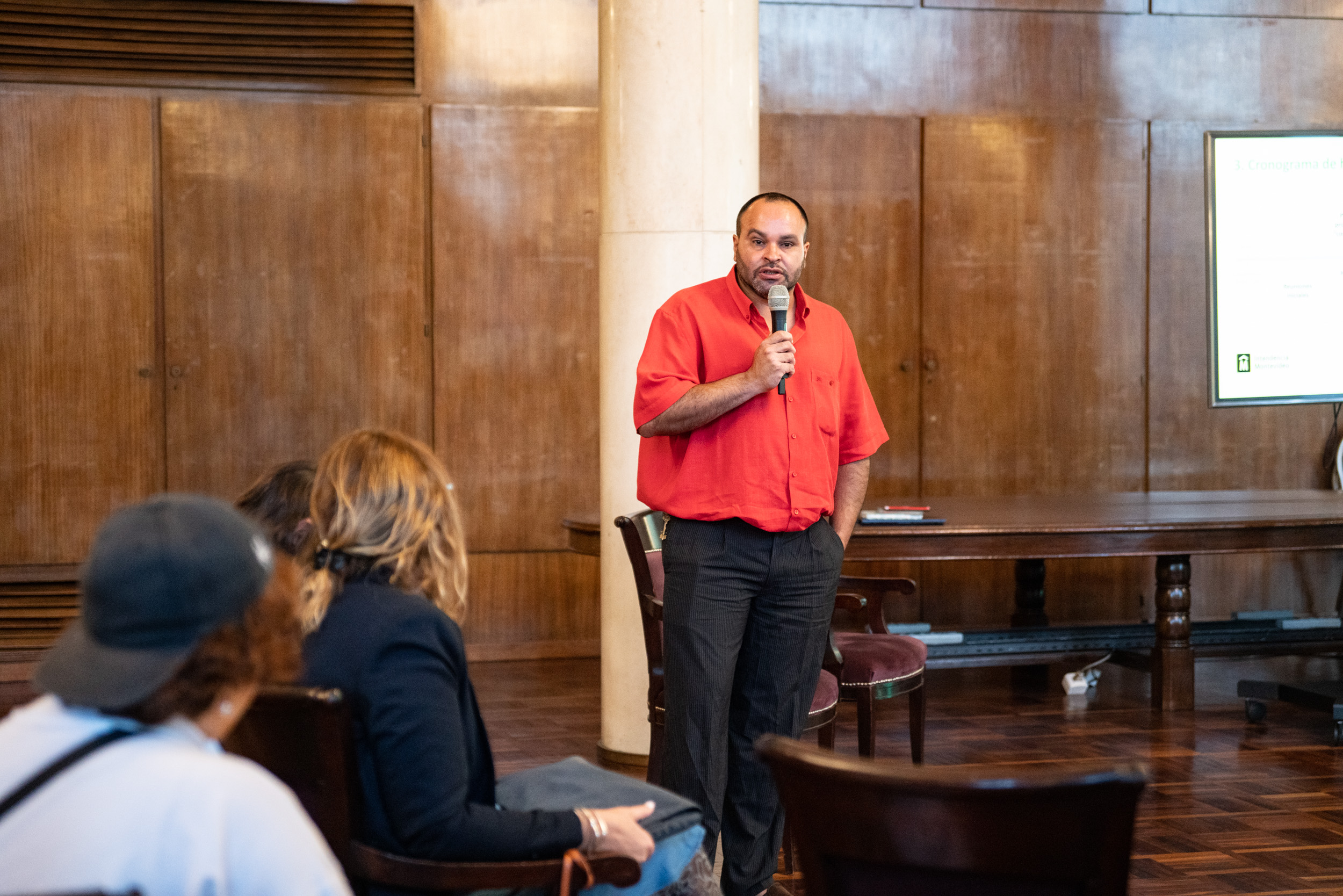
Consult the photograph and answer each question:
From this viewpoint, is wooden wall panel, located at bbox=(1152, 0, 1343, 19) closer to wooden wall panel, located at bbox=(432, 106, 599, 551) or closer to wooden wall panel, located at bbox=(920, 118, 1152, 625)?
wooden wall panel, located at bbox=(920, 118, 1152, 625)

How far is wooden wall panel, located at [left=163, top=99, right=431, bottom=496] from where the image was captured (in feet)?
20.4

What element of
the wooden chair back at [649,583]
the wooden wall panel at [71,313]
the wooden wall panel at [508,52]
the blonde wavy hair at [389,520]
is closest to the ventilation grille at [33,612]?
the wooden wall panel at [71,313]

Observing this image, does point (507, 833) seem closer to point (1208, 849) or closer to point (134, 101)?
point (1208, 849)

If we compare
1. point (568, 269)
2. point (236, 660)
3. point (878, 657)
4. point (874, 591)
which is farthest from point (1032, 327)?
point (236, 660)

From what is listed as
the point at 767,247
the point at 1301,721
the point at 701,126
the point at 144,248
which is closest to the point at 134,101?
the point at 144,248

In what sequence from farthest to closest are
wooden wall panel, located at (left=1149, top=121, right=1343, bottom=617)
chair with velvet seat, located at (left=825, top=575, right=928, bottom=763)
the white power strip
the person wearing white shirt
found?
wooden wall panel, located at (left=1149, top=121, right=1343, bottom=617)
the white power strip
chair with velvet seat, located at (left=825, top=575, right=928, bottom=763)
the person wearing white shirt

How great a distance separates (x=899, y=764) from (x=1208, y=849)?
2.60 metres

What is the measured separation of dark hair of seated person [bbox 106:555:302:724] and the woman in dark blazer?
1.32 feet

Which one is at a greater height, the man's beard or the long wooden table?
the man's beard

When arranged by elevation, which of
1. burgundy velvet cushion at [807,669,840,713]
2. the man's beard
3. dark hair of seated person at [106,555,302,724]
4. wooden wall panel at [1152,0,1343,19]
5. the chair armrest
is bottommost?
burgundy velvet cushion at [807,669,840,713]

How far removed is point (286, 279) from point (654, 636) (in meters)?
3.47

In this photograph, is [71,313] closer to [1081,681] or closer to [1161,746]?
[1081,681]

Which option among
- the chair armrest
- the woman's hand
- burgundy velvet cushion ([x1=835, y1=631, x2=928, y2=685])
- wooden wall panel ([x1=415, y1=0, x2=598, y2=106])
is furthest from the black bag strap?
wooden wall panel ([x1=415, y1=0, x2=598, y2=106])

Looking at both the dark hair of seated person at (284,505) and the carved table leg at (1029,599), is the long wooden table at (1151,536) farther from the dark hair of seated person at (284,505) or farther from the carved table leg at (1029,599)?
the dark hair of seated person at (284,505)
